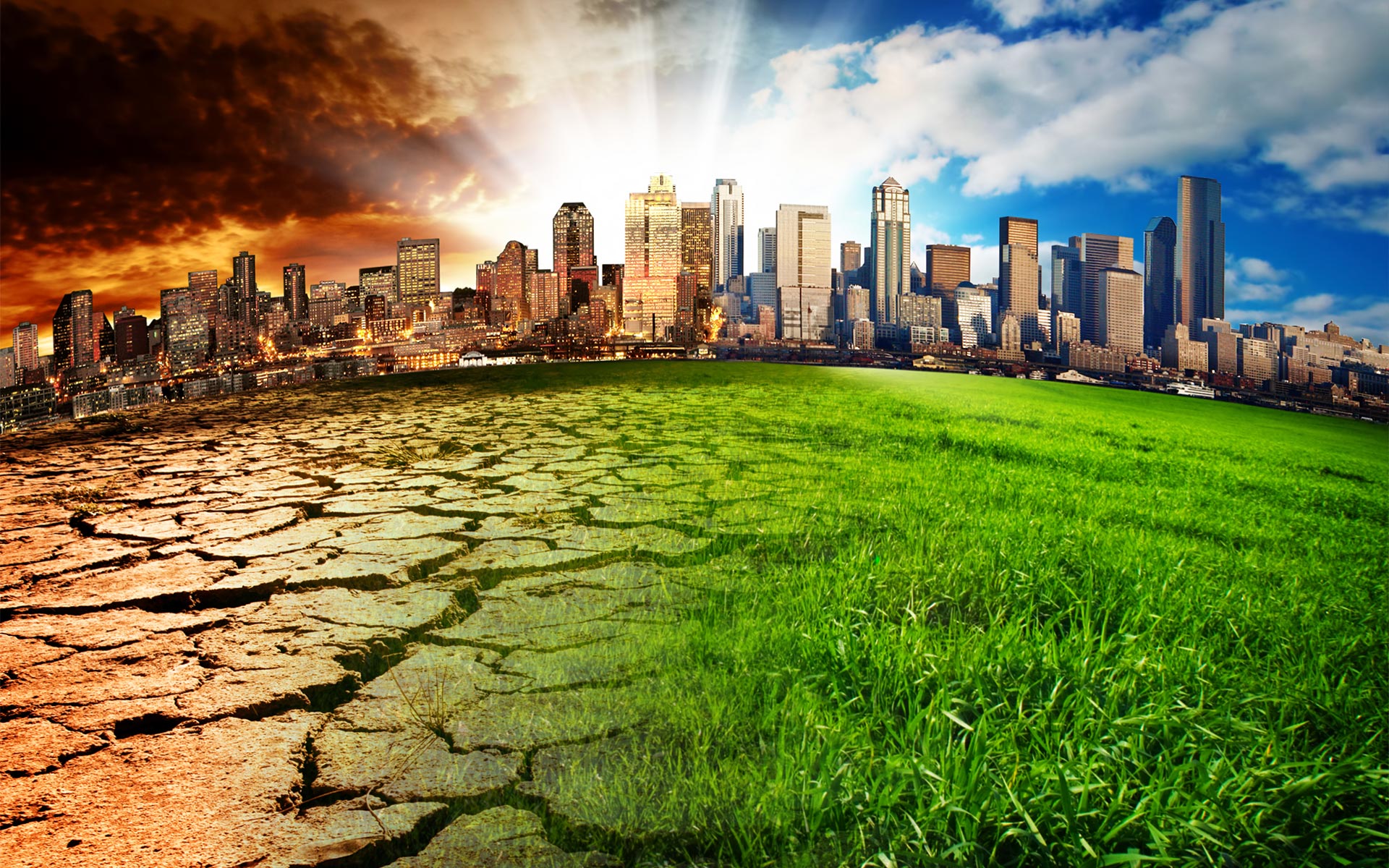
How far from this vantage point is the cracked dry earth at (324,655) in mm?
1329

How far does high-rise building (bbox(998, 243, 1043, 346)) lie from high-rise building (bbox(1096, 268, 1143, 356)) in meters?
7.83

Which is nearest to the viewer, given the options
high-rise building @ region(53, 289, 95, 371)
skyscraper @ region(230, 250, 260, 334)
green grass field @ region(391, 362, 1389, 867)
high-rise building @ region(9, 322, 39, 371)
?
green grass field @ region(391, 362, 1389, 867)

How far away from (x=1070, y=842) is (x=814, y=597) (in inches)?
44.2

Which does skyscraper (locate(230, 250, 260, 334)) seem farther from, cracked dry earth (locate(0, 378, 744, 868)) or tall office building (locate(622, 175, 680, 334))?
tall office building (locate(622, 175, 680, 334))

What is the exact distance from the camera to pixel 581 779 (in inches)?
55.5

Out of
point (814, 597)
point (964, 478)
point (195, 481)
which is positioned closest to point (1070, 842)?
point (814, 597)

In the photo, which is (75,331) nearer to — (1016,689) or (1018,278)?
(1016,689)

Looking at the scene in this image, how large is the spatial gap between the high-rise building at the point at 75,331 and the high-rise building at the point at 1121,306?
6577 centimetres

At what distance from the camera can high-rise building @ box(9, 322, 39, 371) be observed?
1240 centimetres

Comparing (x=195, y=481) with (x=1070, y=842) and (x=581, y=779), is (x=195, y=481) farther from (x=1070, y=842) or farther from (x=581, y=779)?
(x=1070, y=842)

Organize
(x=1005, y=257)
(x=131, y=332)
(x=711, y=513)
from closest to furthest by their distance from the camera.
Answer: (x=711, y=513), (x=131, y=332), (x=1005, y=257)

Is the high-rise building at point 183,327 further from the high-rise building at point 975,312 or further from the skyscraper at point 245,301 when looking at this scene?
the high-rise building at point 975,312

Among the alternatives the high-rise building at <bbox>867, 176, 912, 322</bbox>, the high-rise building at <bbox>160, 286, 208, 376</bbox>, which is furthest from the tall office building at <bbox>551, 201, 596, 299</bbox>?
the high-rise building at <bbox>160, 286, 208, 376</bbox>

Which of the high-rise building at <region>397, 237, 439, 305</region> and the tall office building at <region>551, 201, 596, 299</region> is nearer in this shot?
the high-rise building at <region>397, 237, 439, 305</region>
